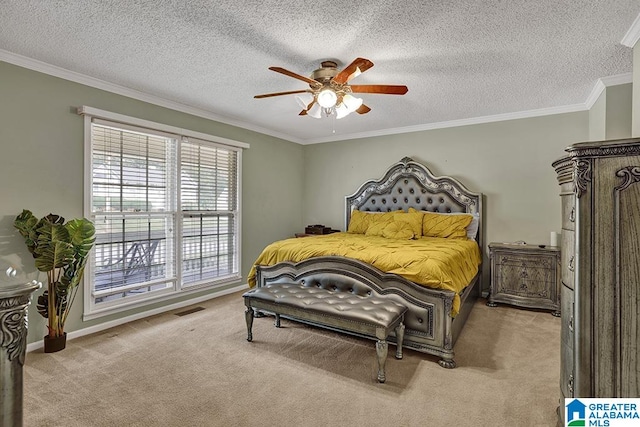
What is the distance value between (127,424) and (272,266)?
1905 millimetres

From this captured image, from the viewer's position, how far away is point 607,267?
4.43 feet

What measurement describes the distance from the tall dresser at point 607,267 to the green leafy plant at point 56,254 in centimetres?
354

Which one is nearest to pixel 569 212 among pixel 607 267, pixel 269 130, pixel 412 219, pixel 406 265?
pixel 607 267

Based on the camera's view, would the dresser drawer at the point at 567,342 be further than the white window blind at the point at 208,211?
No

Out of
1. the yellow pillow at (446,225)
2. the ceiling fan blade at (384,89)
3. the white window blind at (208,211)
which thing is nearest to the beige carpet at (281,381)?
the white window blind at (208,211)

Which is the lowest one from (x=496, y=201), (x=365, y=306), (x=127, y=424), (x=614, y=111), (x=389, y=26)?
(x=127, y=424)

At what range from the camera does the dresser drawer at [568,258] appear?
153 cm

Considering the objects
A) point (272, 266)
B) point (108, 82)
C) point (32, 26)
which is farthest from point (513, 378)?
point (108, 82)

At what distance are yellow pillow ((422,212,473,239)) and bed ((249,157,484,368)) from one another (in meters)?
0.04

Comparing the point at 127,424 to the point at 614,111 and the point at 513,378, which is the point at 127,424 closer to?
the point at 513,378

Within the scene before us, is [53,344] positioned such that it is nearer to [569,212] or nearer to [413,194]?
[569,212]

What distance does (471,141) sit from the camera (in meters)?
4.63

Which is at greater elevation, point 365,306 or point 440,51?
point 440,51

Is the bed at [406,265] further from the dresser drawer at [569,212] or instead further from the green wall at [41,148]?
the green wall at [41,148]
